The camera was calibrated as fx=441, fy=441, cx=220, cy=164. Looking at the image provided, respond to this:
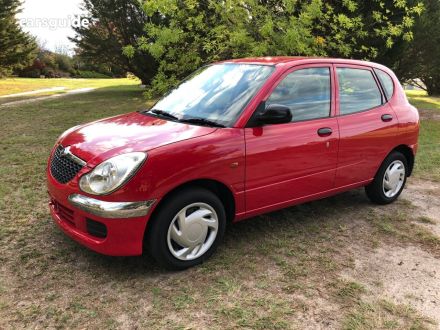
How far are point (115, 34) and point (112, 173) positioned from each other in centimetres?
1919

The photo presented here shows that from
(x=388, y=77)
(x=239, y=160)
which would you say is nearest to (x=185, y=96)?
(x=239, y=160)

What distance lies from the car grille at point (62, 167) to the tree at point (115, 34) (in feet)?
53.2

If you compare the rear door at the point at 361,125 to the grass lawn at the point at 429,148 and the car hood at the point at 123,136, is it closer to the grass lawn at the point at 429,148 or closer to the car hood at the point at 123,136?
the car hood at the point at 123,136

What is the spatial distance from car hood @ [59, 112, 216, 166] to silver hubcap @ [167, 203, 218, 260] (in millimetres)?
595

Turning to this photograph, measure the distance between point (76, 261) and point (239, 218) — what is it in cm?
145

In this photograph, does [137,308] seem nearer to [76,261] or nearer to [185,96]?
[76,261]

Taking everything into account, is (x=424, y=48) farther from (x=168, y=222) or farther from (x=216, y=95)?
(x=168, y=222)

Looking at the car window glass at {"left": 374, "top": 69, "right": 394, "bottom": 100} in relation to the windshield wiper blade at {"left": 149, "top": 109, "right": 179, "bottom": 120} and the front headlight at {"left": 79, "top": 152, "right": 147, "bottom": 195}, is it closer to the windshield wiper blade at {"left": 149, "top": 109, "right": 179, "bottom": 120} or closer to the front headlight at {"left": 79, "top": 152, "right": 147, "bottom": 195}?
the windshield wiper blade at {"left": 149, "top": 109, "right": 179, "bottom": 120}

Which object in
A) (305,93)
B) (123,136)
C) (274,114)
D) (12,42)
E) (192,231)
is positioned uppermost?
(12,42)

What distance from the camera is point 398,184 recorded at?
554 centimetres

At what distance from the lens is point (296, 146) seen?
414 cm

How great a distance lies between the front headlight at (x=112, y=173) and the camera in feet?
10.8

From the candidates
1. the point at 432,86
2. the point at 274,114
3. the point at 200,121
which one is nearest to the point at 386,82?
the point at 274,114

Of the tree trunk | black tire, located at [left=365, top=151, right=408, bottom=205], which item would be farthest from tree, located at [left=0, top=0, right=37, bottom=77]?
black tire, located at [left=365, top=151, right=408, bottom=205]
